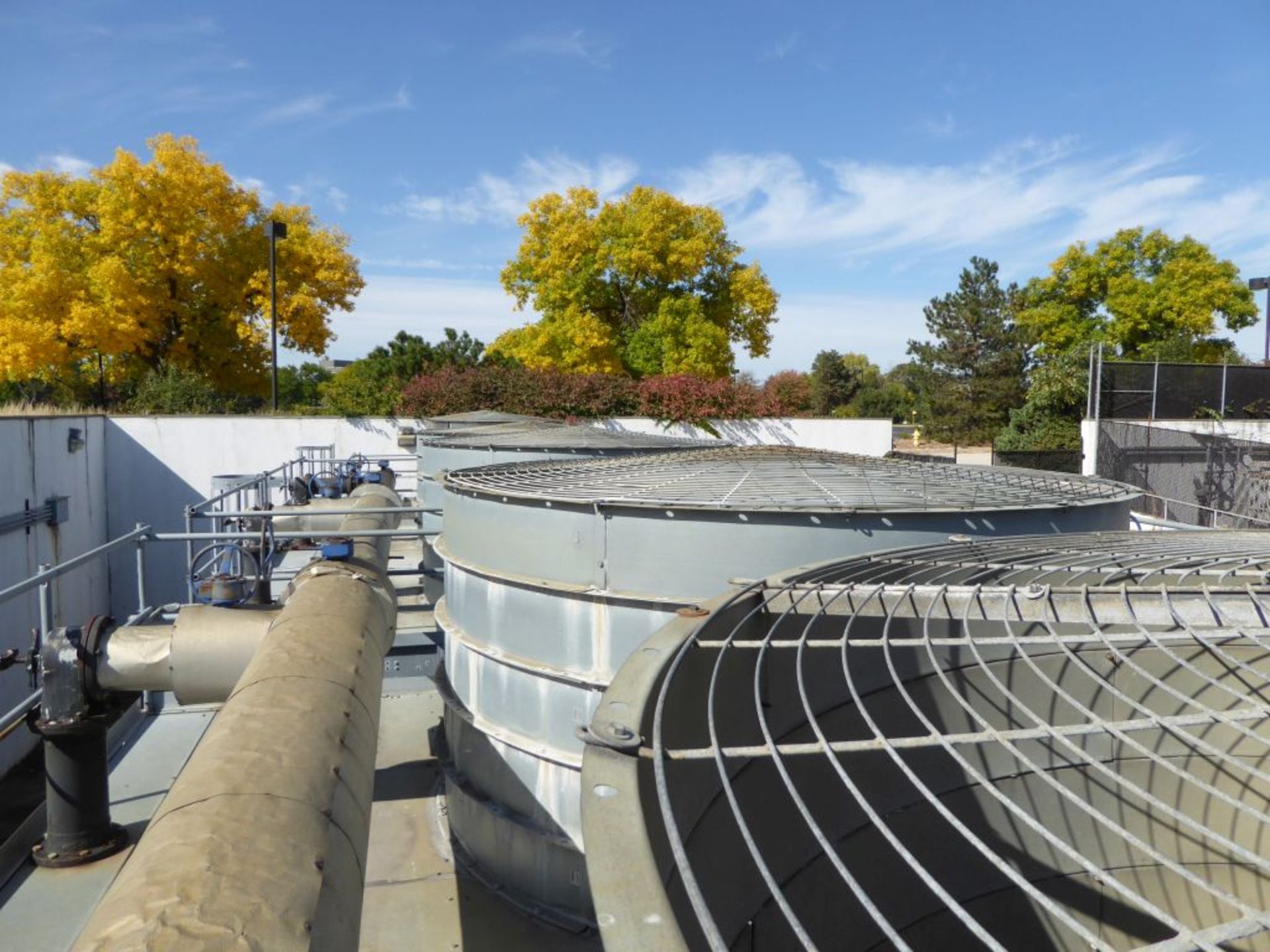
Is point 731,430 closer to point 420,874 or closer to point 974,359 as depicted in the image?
point 420,874

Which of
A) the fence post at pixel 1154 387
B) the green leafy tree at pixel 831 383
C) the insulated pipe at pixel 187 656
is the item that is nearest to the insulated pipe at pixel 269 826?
the insulated pipe at pixel 187 656

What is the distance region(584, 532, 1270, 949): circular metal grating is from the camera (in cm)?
327

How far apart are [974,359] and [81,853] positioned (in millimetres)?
40287

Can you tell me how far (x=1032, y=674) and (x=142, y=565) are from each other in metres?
6.28

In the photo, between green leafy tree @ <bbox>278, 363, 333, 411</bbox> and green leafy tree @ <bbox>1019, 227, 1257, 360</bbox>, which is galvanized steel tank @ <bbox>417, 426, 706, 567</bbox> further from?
green leafy tree @ <bbox>278, 363, 333, 411</bbox>

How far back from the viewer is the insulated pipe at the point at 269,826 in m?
1.85

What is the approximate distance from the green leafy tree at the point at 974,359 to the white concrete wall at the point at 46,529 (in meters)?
31.5

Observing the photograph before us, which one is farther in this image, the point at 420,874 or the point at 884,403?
the point at 884,403

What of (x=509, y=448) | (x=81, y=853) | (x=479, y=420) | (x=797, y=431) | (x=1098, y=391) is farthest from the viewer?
(x=797, y=431)

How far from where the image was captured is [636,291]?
28.9 meters

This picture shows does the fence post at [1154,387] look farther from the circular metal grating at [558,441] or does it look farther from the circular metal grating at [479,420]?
→ the circular metal grating at [479,420]

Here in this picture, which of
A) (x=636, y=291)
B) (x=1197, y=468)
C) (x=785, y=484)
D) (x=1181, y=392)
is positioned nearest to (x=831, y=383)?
(x=636, y=291)

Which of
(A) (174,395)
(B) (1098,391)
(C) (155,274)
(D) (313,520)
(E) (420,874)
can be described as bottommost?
(E) (420,874)

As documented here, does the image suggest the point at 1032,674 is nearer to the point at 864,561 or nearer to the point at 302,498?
the point at 864,561
